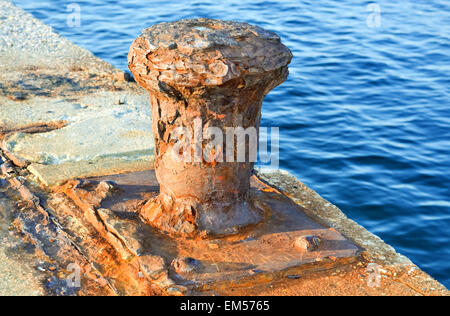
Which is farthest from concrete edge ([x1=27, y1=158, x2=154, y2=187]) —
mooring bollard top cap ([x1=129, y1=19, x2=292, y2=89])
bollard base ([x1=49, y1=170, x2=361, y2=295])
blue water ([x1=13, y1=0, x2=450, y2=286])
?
blue water ([x1=13, y1=0, x2=450, y2=286])

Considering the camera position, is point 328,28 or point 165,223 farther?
point 328,28

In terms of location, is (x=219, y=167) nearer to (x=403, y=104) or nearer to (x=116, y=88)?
(x=116, y=88)

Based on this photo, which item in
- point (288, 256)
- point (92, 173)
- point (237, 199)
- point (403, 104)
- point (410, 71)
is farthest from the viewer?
point (410, 71)

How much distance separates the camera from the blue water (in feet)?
18.6

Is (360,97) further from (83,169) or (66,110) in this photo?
(83,169)

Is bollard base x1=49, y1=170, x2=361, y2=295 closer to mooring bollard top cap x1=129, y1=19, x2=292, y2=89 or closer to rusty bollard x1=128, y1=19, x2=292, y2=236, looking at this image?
rusty bollard x1=128, y1=19, x2=292, y2=236

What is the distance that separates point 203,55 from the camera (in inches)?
128

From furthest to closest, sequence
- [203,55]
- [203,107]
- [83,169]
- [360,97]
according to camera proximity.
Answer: [360,97]
[83,169]
[203,107]
[203,55]

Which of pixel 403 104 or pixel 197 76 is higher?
pixel 197 76

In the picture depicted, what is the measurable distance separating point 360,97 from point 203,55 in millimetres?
5150

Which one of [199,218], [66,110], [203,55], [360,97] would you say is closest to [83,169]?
[66,110]

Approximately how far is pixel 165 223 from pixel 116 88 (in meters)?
2.75

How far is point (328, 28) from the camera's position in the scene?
10.6 metres
